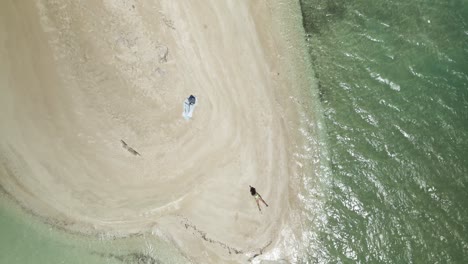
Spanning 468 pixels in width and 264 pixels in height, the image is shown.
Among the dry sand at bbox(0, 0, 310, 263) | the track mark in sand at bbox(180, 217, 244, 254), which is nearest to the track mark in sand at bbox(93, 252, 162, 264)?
the dry sand at bbox(0, 0, 310, 263)

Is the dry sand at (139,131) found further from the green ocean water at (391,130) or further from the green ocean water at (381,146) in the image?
the green ocean water at (391,130)

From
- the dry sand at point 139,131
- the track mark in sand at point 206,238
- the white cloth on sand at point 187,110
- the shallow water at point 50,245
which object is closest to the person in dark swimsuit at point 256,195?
the dry sand at point 139,131

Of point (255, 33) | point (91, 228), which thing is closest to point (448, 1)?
point (255, 33)

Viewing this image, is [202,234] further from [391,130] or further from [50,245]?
[391,130]

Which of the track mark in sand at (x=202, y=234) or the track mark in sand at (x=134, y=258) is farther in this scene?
the track mark in sand at (x=202, y=234)

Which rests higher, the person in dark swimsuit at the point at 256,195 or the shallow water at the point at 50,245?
the shallow water at the point at 50,245

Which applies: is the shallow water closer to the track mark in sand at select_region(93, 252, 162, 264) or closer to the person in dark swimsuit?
the track mark in sand at select_region(93, 252, 162, 264)

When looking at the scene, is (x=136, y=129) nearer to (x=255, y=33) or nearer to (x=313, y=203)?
(x=255, y=33)
